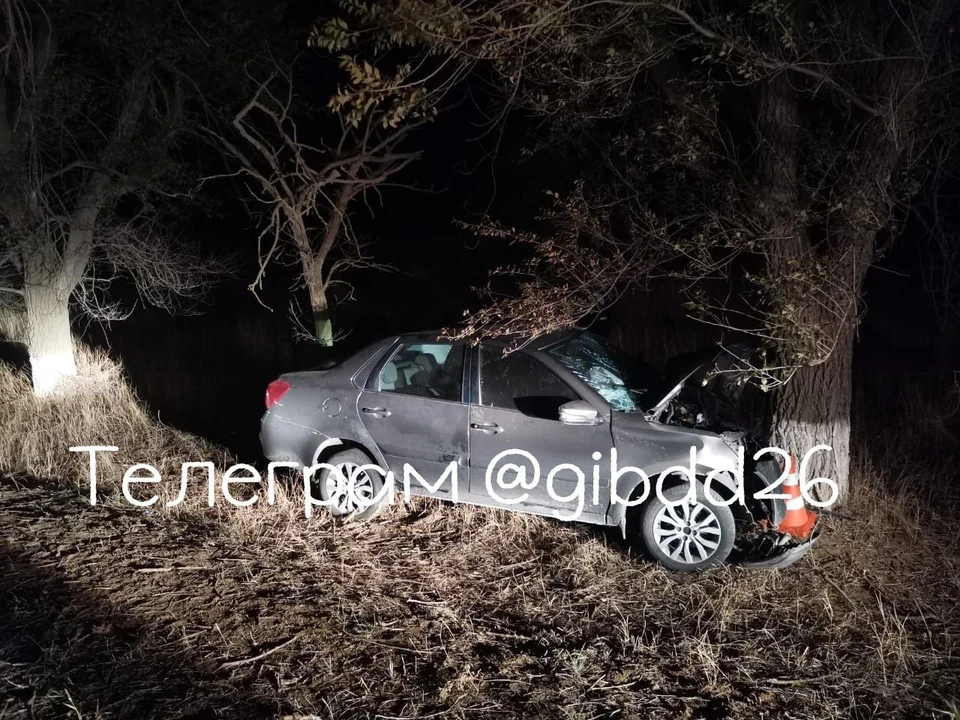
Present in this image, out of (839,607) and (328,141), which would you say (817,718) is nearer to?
(839,607)

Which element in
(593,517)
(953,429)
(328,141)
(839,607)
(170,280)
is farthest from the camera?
(328,141)

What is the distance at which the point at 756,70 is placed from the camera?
20.3 feet

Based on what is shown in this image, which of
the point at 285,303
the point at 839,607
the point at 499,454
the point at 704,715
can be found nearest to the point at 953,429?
the point at 839,607

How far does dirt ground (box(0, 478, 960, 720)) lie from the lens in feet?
13.5

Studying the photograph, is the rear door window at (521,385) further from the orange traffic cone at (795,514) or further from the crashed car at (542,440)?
the orange traffic cone at (795,514)

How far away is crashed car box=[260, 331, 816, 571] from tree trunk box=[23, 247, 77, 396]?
608 cm

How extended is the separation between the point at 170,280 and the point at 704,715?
1114 centimetres

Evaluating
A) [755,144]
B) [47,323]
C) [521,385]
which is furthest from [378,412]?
[47,323]

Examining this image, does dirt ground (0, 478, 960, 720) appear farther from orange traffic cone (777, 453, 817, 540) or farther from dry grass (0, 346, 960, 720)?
orange traffic cone (777, 453, 817, 540)

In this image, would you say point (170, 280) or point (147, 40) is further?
point (170, 280)

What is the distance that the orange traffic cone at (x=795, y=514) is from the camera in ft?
18.3

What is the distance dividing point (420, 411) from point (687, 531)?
2099 millimetres

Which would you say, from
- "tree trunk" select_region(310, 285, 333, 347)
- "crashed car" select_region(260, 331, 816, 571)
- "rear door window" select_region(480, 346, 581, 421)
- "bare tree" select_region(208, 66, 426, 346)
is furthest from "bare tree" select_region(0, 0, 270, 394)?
"rear door window" select_region(480, 346, 581, 421)

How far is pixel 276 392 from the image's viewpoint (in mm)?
6988
